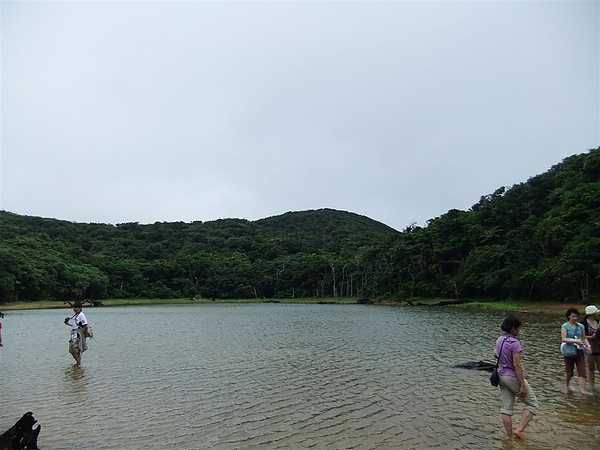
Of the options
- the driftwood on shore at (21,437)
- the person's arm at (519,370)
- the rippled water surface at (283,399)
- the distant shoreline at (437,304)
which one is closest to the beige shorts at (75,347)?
the rippled water surface at (283,399)

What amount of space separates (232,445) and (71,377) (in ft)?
26.6

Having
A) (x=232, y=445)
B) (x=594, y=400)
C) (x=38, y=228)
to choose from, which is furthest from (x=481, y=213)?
(x=38, y=228)

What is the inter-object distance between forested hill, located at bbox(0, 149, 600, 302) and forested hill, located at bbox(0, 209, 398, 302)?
0.98ft

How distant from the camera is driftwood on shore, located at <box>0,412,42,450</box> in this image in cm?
671

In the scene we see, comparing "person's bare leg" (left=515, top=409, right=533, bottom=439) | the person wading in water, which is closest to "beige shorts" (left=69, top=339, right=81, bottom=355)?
the person wading in water

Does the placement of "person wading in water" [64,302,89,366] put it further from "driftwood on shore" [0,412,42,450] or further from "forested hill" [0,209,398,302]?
"forested hill" [0,209,398,302]

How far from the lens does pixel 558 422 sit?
8172 millimetres

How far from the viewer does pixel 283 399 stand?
10461mm

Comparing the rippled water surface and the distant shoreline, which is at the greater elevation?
the distant shoreline

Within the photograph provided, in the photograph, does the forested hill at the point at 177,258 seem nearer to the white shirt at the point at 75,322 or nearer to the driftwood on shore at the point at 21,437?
the white shirt at the point at 75,322

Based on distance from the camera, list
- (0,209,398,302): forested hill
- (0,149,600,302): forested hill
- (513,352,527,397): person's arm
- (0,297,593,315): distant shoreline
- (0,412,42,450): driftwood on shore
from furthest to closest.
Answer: (0,209,398,302): forested hill → (0,149,600,302): forested hill → (0,297,593,315): distant shoreline → (513,352,527,397): person's arm → (0,412,42,450): driftwood on shore

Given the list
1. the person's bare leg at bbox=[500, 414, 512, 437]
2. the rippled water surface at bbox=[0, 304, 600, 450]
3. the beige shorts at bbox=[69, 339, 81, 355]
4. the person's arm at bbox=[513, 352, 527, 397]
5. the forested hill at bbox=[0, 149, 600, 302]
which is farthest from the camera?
the forested hill at bbox=[0, 149, 600, 302]

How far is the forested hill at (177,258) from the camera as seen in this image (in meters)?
79.8

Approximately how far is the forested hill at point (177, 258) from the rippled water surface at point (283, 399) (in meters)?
60.5
